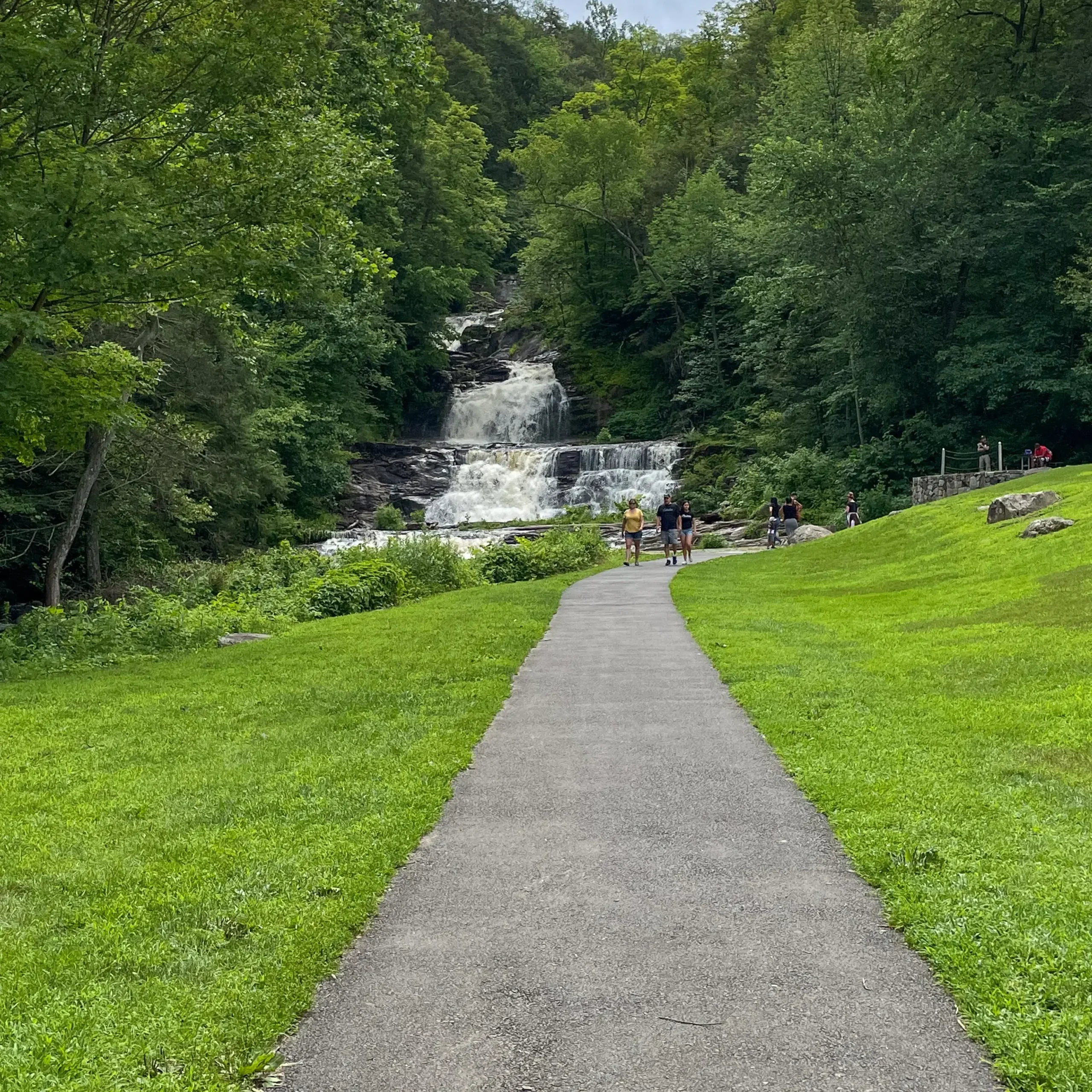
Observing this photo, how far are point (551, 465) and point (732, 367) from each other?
14.4 metres

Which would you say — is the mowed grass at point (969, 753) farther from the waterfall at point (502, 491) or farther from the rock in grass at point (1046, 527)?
the waterfall at point (502, 491)

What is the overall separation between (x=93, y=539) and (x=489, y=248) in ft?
153

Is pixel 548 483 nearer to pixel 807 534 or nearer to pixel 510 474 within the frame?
pixel 510 474

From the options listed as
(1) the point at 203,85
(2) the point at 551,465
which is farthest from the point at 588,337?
(1) the point at 203,85

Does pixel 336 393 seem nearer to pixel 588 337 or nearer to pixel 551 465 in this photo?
pixel 551 465

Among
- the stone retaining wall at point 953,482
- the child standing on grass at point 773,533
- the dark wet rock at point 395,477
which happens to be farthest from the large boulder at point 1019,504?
the dark wet rock at point 395,477

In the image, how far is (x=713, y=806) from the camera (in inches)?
218

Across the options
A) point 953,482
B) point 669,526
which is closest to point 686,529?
point 669,526

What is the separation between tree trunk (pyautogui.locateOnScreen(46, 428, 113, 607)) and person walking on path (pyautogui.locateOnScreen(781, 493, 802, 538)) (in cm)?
1967

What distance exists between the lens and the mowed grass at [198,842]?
3141mm

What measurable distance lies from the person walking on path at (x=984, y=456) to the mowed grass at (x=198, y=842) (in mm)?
26526

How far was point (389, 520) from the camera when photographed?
3838 centimetres

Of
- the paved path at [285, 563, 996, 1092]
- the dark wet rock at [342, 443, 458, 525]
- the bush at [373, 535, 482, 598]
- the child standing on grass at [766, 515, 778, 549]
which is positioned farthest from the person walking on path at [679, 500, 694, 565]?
the paved path at [285, 563, 996, 1092]

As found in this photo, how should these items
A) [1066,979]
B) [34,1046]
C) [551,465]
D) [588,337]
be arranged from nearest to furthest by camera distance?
[34,1046], [1066,979], [551,465], [588,337]
